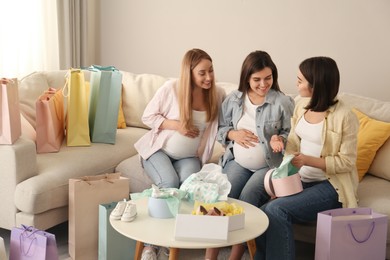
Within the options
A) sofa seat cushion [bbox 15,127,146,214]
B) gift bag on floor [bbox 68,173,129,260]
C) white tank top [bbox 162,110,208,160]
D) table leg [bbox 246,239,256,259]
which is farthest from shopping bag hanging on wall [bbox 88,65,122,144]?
table leg [bbox 246,239,256,259]

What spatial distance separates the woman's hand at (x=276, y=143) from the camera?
8.32 ft

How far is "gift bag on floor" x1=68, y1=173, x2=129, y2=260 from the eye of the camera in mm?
2578

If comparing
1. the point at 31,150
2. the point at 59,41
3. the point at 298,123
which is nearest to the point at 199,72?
the point at 298,123

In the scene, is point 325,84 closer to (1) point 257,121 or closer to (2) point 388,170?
(1) point 257,121

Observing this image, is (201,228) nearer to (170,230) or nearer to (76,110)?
(170,230)

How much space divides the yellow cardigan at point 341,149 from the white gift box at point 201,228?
708 millimetres

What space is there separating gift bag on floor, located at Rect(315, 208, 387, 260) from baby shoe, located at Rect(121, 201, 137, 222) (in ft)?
2.49

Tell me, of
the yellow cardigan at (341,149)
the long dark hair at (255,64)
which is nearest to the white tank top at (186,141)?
the long dark hair at (255,64)

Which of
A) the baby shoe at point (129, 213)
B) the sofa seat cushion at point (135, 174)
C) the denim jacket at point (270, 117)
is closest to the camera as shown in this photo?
the baby shoe at point (129, 213)

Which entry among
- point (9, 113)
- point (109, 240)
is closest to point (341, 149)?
point (109, 240)

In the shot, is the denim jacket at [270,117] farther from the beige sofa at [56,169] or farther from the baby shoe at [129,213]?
the baby shoe at [129,213]

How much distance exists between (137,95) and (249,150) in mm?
1175

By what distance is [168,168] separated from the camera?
282 centimetres

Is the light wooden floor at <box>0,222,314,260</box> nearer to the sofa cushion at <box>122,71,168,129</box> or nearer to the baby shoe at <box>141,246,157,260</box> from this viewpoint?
the baby shoe at <box>141,246,157,260</box>
